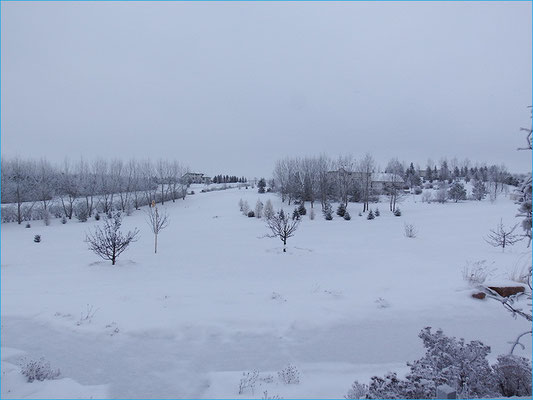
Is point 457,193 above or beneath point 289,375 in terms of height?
above

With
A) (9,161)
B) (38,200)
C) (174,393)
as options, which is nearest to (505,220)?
(174,393)

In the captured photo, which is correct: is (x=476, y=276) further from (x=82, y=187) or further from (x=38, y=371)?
(x=82, y=187)

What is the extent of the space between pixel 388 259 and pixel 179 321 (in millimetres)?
9010

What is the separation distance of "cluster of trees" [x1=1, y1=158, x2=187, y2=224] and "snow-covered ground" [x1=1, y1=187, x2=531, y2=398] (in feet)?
67.0

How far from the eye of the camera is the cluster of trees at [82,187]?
1308 inches

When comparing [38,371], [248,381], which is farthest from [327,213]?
[38,371]

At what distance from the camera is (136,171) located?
45.4m

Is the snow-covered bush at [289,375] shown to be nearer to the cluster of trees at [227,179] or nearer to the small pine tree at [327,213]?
the small pine tree at [327,213]

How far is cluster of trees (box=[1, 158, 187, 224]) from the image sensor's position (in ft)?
109

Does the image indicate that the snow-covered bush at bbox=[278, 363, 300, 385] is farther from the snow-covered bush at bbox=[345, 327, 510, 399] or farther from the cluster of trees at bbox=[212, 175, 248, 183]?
the cluster of trees at bbox=[212, 175, 248, 183]

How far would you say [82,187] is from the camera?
38125mm

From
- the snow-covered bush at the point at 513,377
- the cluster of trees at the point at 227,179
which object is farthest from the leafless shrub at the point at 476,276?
the cluster of trees at the point at 227,179

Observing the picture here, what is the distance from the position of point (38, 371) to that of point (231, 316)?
3.67 m

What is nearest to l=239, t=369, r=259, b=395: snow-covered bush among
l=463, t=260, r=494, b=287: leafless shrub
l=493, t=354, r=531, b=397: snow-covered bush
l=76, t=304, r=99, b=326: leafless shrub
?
l=493, t=354, r=531, b=397: snow-covered bush
